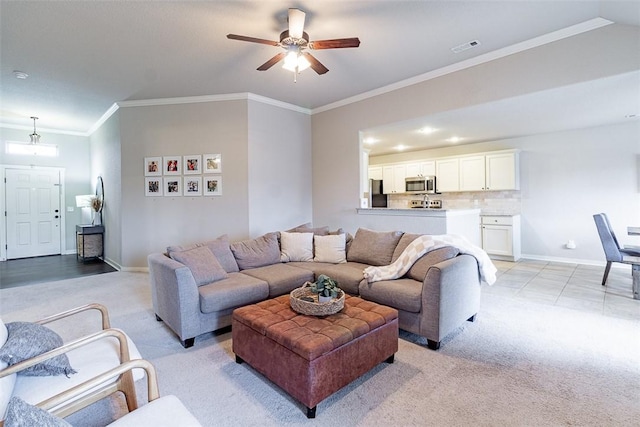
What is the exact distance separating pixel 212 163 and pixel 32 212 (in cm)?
495

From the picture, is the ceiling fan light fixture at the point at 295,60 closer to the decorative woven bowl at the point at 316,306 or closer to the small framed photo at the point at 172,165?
the decorative woven bowl at the point at 316,306

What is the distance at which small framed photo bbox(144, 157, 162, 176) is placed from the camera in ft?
16.7

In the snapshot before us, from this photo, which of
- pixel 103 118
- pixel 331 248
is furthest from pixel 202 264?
pixel 103 118

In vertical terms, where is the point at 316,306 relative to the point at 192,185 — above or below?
below

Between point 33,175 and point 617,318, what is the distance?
1017 cm

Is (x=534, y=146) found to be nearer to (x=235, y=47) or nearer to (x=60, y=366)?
(x=235, y=47)

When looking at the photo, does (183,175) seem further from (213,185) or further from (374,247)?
(374,247)

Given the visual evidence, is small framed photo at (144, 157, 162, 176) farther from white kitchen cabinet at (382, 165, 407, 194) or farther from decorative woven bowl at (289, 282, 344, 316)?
white kitchen cabinet at (382, 165, 407, 194)

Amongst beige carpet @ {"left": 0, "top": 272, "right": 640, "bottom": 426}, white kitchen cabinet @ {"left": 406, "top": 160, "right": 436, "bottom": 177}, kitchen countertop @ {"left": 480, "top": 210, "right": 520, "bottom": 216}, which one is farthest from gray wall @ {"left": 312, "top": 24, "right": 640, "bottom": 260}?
beige carpet @ {"left": 0, "top": 272, "right": 640, "bottom": 426}

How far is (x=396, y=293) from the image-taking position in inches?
105

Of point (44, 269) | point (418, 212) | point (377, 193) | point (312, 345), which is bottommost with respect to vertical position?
point (44, 269)

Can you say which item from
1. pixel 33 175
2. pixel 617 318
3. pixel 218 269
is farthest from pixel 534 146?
pixel 33 175

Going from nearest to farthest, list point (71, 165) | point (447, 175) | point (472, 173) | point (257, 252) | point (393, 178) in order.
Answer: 1. point (257, 252)
2. point (472, 173)
3. point (447, 175)
4. point (71, 165)
5. point (393, 178)

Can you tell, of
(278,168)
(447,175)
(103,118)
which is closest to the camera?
(278,168)
